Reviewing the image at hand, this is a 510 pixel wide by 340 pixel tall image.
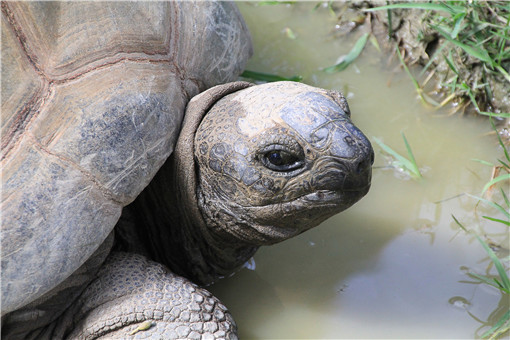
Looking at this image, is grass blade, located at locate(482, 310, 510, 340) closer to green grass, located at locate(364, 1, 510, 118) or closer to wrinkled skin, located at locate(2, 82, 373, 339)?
wrinkled skin, located at locate(2, 82, 373, 339)

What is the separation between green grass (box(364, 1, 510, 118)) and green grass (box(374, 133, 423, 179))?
22.8 inches

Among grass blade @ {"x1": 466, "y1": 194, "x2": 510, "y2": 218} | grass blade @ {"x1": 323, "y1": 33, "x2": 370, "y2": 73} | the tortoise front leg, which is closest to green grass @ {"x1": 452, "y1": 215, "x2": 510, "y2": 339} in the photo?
grass blade @ {"x1": 466, "y1": 194, "x2": 510, "y2": 218}

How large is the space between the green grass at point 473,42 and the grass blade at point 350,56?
504mm

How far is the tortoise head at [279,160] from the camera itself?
2.55 meters

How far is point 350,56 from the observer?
14.7 feet

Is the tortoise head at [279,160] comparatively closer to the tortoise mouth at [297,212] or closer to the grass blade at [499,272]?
the tortoise mouth at [297,212]

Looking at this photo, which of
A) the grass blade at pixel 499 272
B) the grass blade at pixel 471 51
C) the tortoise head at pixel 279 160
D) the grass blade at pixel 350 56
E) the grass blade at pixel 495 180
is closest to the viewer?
the tortoise head at pixel 279 160

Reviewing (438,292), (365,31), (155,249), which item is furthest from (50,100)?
(365,31)

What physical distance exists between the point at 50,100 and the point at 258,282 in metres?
1.44

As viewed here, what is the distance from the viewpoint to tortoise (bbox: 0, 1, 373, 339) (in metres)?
2.35

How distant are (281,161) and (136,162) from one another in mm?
566

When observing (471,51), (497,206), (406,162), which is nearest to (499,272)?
(497,206)

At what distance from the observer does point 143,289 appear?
8.80 feet

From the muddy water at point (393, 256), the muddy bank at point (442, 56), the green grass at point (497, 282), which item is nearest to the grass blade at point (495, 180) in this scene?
the muddy water at point (393, 256)
